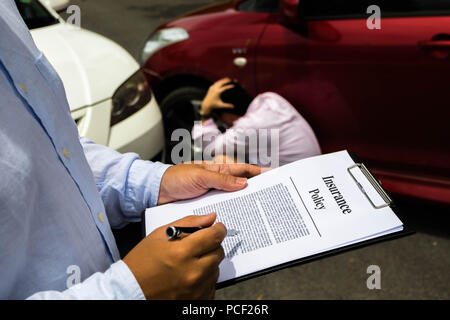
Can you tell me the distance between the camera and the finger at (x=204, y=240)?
2.52 feet

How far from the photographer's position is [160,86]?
314 centimetres

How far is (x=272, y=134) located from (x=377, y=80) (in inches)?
25.3

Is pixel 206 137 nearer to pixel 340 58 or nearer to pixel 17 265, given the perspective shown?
pixel 340 58

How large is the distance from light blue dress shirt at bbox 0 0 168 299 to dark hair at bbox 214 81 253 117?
61.1 inches

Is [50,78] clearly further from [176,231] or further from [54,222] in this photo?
[176,231]

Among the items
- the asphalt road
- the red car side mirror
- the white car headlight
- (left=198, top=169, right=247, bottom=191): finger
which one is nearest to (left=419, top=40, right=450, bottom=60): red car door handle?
the red car side mirror

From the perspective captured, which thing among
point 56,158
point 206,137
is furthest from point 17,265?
point 206,137

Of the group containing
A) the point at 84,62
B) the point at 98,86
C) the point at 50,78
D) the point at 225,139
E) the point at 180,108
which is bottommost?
the point at 180,108

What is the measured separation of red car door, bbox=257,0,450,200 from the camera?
2.08m

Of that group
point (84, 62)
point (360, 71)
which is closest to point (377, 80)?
point (360, 71)

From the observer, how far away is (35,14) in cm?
273

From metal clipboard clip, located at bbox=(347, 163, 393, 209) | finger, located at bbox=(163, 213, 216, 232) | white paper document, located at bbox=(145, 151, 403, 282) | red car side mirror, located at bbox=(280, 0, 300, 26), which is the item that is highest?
red car side mirror, located at bbox=(280, 0, 300, 26)

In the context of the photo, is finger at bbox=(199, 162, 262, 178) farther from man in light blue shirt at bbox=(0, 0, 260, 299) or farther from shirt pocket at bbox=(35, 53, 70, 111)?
shirt pocket at bbox=(35, 53, 70, 111)

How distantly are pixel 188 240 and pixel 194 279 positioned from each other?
7 cm
